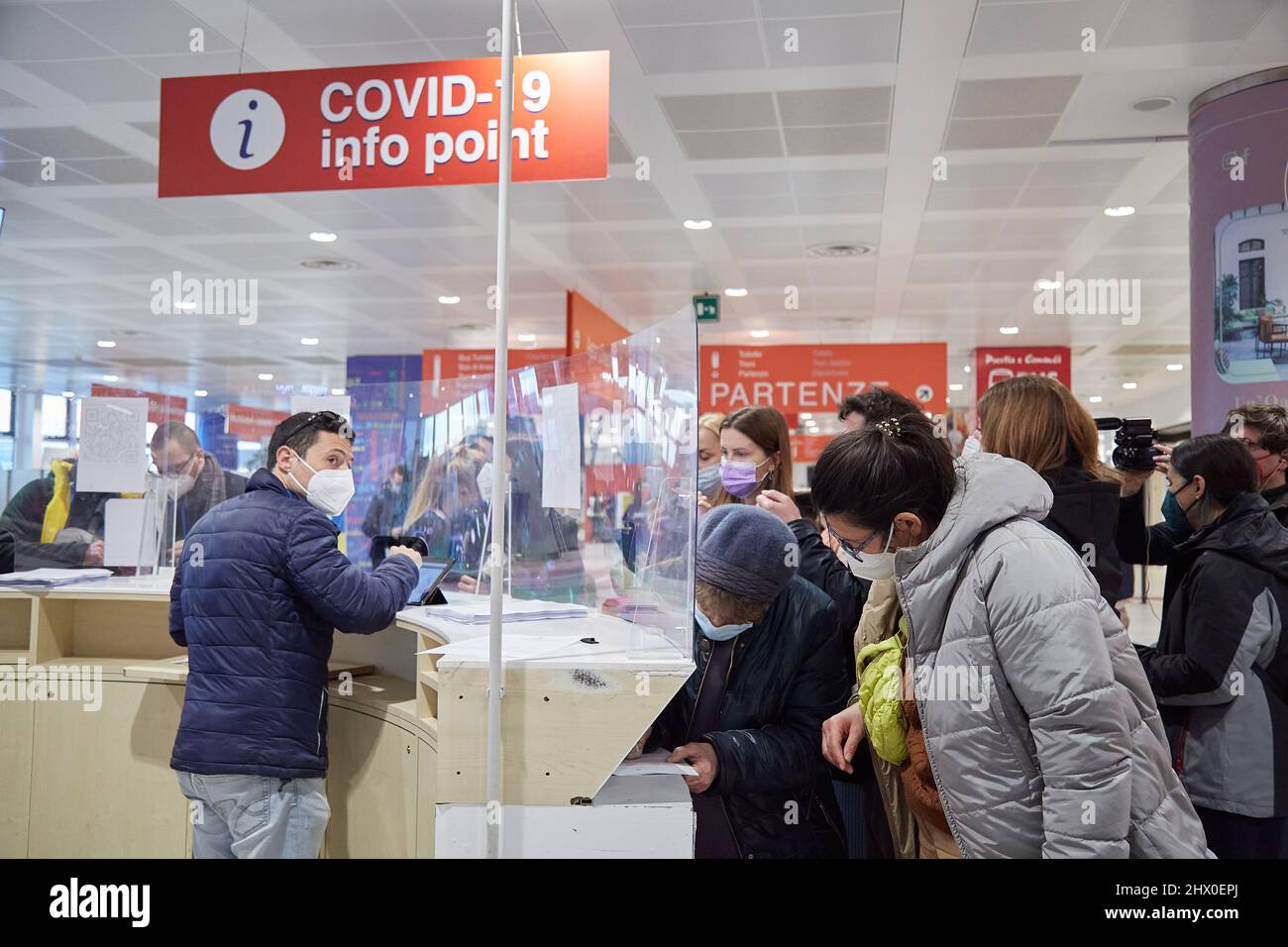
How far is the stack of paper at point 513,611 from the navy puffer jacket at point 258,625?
359 mm

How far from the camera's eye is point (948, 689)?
5.36ft

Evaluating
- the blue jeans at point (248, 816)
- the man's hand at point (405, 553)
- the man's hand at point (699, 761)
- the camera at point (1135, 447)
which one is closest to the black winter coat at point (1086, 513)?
the camera at point (1135, 447)

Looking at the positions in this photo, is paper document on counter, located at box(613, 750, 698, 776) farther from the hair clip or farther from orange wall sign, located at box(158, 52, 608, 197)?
orange wall sign, located at box(158, 52, 608, 197)

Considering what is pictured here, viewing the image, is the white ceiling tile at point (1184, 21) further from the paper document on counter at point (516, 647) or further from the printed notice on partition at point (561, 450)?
the paper document on counter at point (516, 647)

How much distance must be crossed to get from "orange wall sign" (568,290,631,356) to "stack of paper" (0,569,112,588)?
512 cm

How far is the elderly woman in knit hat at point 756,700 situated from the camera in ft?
6.80

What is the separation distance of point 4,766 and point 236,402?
177 cm

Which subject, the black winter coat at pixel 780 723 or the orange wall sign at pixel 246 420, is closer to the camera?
the black winter coat at pixel 780 723

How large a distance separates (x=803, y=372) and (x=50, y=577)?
810 centimetres

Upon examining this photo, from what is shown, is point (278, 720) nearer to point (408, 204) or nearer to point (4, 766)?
point (4, 766)

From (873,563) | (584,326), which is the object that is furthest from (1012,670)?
(584,326)

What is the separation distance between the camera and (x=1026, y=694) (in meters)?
1.58
